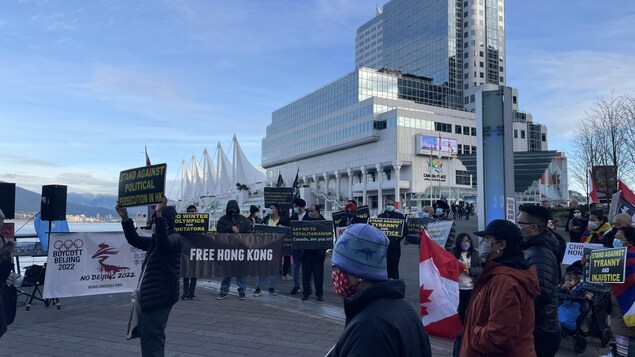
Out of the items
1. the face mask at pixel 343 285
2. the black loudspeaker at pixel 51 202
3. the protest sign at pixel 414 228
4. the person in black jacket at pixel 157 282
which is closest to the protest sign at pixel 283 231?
the protest sign at pixel 414 228

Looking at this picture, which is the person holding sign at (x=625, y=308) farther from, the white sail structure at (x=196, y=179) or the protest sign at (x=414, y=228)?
the white sail structure at (x=196, y=179)

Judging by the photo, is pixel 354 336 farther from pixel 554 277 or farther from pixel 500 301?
pixel 554 277

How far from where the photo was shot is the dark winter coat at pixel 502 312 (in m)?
2.99

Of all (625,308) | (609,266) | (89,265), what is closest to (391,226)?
(609,266)

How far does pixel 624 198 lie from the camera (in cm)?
995

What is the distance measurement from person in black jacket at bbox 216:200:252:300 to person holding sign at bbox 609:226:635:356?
23.1 ft

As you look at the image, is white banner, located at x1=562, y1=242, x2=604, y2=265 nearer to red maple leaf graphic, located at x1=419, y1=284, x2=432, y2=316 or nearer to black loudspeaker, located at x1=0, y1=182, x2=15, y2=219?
red maple leaf graphic, located at x1=419, y1=284, x2=432, y2=316

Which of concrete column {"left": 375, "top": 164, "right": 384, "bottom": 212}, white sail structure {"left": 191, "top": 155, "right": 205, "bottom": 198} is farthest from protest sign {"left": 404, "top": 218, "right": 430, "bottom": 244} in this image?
white sail structure {"left": 191, "top": 155, "right": 205, "bottom": 198}

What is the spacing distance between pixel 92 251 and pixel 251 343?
4625 mm

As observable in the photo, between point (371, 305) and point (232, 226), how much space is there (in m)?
8.78

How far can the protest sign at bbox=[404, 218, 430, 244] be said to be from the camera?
10.2 metres

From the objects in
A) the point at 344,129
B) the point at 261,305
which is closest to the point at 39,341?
the point at 261,305

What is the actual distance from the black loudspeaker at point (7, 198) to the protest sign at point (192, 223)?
14.5 ft

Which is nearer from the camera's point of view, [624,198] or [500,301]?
[500,301]
